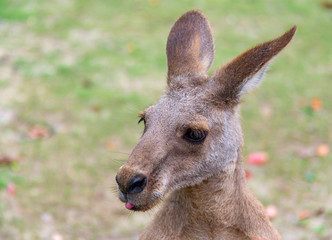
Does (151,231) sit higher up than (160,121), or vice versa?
(160,121)

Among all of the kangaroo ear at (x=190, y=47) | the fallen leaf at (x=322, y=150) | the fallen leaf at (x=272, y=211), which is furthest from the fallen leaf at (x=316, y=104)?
the kangaroo ear at (x=190, y=47)

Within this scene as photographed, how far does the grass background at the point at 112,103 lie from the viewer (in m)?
6.01

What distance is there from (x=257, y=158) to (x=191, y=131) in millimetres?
3561

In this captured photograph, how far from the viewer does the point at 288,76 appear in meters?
8.51

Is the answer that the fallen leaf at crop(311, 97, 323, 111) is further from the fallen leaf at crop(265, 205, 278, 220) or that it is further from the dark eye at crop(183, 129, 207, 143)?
the dark eye at crop(183, 129, 207, 143)

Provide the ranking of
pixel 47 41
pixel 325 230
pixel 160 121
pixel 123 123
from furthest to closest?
pixel 47 41 → pixel 123 123 → pixel 325 230 → pixel 160 121

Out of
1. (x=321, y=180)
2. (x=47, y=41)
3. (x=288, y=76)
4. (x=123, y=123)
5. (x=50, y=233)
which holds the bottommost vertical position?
(x=50, y=233)

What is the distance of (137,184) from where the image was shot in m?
3.12

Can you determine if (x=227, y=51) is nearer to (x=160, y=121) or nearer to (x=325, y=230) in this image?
(x=325, y=230)

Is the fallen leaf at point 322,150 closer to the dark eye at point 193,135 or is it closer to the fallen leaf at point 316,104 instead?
the fallen leaf at point 316,104

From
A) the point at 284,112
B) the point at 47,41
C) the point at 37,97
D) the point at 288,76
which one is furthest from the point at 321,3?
the point at 37,97

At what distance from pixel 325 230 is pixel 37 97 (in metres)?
4.23

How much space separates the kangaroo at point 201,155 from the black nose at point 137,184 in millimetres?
49

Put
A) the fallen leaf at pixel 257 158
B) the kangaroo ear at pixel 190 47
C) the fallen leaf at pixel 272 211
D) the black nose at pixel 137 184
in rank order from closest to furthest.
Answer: the black nose at pixel 137 184
the kangaroo ear at pixel 190 47
the fallen leaf at pixel 272 211
the fallen leaf at pixel 257 158
